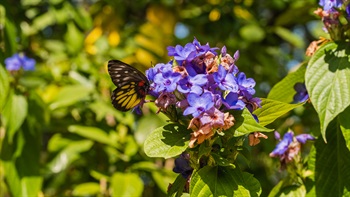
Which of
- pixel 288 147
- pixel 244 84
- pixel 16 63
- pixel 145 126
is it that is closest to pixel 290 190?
pixel 288 147

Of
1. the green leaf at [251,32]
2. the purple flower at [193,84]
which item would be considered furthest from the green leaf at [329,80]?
the green leaf at [251,32]

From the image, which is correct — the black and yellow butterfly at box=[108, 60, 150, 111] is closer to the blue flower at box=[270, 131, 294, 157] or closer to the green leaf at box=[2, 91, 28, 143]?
the blue flower at box=[270, 131, 294, 157]

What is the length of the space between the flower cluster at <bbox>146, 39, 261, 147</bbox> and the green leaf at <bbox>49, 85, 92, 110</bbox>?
3.66 ft

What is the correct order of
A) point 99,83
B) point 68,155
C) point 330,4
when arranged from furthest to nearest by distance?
1. point 99,83
2. point 68,155
3. point 330,4

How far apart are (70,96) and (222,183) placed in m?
1.21

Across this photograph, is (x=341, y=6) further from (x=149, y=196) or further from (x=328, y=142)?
(x=149, y=196)

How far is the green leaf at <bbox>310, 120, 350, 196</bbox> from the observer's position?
1.50 m

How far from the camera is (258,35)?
280cm

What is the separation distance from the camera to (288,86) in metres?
1.63

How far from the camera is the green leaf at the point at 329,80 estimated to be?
1.37 meters

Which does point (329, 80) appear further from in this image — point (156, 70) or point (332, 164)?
point (156, 70)

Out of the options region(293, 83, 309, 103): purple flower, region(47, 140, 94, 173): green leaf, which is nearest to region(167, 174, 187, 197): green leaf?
region(293, 83, 309, 103): purple flower

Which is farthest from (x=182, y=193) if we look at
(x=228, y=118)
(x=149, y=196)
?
(x=149, y=196)

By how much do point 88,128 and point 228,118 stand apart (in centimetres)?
130
